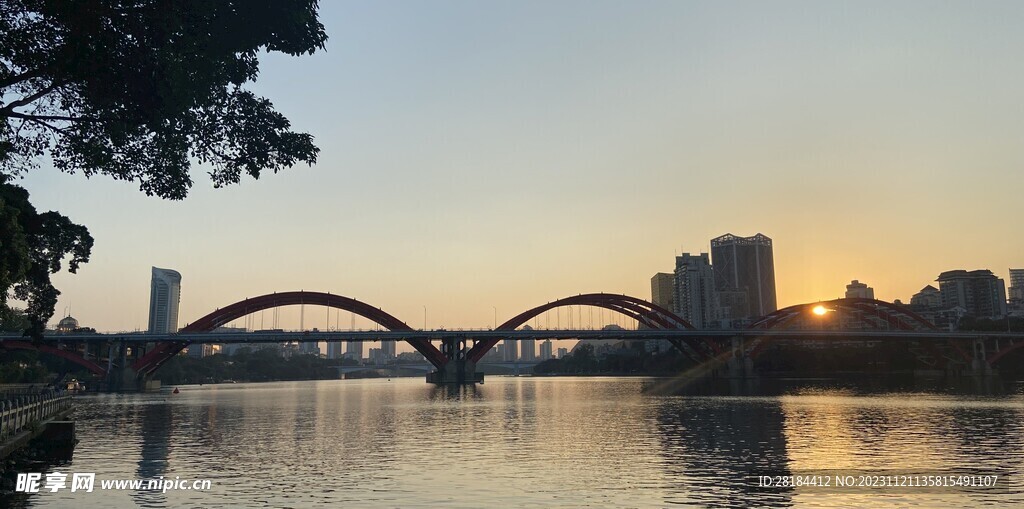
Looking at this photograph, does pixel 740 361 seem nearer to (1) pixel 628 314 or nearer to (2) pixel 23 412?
(1) pixel 628 314

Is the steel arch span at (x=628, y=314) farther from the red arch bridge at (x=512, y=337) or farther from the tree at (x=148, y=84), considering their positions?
the tree at (x=148, y=84)

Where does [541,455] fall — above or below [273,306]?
below

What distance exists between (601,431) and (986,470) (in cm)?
1911

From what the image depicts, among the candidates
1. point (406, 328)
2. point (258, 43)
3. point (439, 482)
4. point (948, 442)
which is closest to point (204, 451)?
point (439, 482)

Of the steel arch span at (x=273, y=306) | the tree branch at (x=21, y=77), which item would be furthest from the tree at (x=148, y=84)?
the steel arch span at (x=273, y=306)

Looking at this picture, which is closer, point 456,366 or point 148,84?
point 148,84

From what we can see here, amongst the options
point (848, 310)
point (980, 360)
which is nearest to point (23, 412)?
point (980, 360)

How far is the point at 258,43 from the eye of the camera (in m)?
20.8

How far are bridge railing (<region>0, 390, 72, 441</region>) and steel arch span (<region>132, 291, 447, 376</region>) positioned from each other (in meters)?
76.9

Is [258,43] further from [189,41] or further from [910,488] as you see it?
[910,488]

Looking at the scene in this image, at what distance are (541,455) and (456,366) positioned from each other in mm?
105104

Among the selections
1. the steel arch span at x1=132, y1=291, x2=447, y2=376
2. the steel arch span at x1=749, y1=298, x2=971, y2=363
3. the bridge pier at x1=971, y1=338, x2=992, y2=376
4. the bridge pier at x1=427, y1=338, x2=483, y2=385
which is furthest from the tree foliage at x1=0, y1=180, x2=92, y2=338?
the bridge pier at x1=971, y1=338, x2=992, y2=376

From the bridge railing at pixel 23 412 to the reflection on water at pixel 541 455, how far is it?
247 centimetres

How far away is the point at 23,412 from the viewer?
3089 cm
